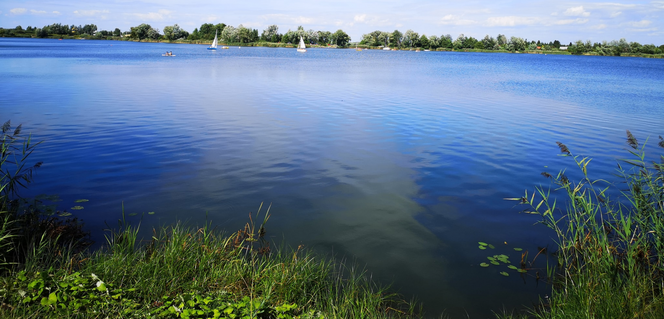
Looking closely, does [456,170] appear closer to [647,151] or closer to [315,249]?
[315,249]

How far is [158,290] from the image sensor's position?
4.56 metres

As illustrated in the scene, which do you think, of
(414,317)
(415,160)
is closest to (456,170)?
(415,160)

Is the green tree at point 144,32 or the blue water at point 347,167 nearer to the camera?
the blue water at point 347,167

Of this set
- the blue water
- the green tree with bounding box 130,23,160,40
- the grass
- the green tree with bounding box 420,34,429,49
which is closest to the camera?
the grass

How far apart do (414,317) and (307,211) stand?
11.2ft

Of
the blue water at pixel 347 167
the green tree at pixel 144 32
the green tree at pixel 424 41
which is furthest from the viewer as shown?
the green tree at pixel 424 41

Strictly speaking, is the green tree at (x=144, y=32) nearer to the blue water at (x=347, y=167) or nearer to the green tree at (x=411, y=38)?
the green tree at (x=411, y=38)

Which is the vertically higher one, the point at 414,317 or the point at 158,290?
the point at 158,290

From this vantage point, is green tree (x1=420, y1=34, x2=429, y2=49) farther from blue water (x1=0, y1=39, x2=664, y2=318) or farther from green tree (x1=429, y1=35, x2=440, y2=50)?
blue water (x1=0, y1=39, x2=664, y2=318)

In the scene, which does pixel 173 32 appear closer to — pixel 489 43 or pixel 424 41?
pixel 424 41

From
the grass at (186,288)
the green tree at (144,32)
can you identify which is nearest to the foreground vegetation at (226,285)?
the grass at (186,288)

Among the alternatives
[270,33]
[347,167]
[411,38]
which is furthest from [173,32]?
[347,167]

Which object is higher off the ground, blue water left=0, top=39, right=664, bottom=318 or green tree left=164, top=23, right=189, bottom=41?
green tree left=164, top=23, right=189, bottom=41

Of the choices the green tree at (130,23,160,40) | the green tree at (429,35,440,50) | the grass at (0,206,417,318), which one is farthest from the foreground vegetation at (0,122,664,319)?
the green tree at (130,23,160,40)
